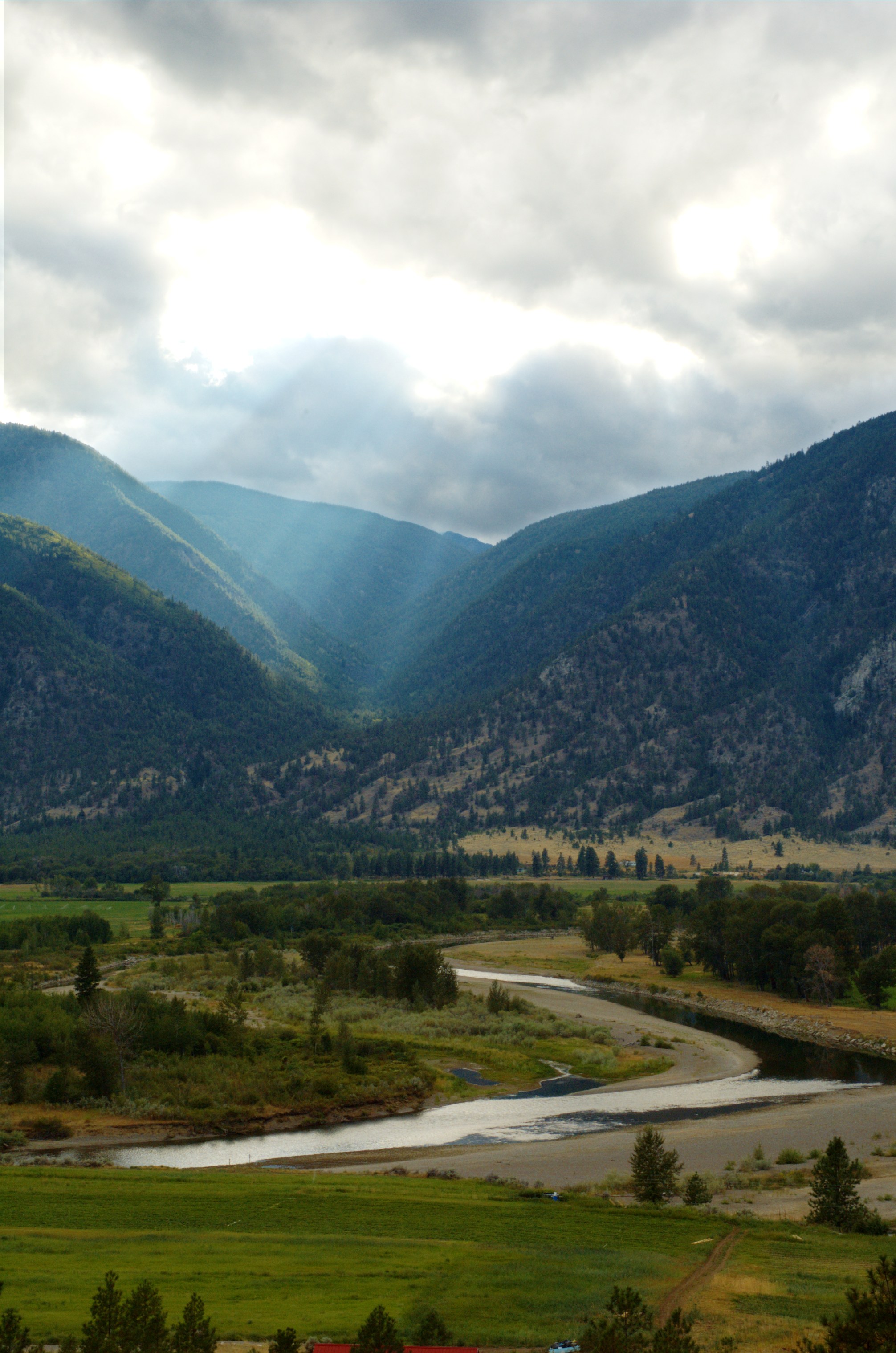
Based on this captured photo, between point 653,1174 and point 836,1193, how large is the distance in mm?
7388

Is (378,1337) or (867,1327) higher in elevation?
(378,1337)

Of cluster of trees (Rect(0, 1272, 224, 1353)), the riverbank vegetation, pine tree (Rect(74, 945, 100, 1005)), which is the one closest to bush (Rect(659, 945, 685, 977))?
the riverbank vegetation

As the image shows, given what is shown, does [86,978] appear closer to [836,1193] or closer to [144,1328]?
[836,1193]

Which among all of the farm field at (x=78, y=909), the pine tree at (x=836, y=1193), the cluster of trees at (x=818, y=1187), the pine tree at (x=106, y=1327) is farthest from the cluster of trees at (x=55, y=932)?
the pine tree at (x=106, y=1327)

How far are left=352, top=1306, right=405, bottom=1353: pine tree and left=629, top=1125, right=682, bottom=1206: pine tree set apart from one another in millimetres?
25114

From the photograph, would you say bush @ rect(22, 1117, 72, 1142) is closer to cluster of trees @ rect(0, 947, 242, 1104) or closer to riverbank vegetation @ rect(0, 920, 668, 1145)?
riverbank vegetation @ rect(0, 920, 668, 1145)

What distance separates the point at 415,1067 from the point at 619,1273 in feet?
141

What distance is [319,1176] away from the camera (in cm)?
4625

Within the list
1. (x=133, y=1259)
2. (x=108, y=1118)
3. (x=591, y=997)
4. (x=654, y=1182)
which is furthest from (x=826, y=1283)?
(x=591, y=997)

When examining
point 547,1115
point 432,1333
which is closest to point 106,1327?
point 432,1333

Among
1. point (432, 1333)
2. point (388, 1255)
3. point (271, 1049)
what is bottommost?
point (271, 1049)

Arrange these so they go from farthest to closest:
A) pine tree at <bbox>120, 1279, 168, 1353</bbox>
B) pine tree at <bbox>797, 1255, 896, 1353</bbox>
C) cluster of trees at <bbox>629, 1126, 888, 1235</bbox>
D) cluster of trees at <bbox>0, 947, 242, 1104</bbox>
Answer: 1. cluster of trees at <bbox>0, 947, 242, 1104</bbox>
2. cluster of trees at <bbox>629, 1126, 888, 1235</bbox>
3. pine tree at <bbox>797, 1255, 896, 1353</bbox>
4. pine tree at <bbox>120, 1279, 168, 1353</bbox>

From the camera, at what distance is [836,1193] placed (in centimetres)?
3950

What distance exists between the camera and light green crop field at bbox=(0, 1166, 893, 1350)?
28109 millimetres
